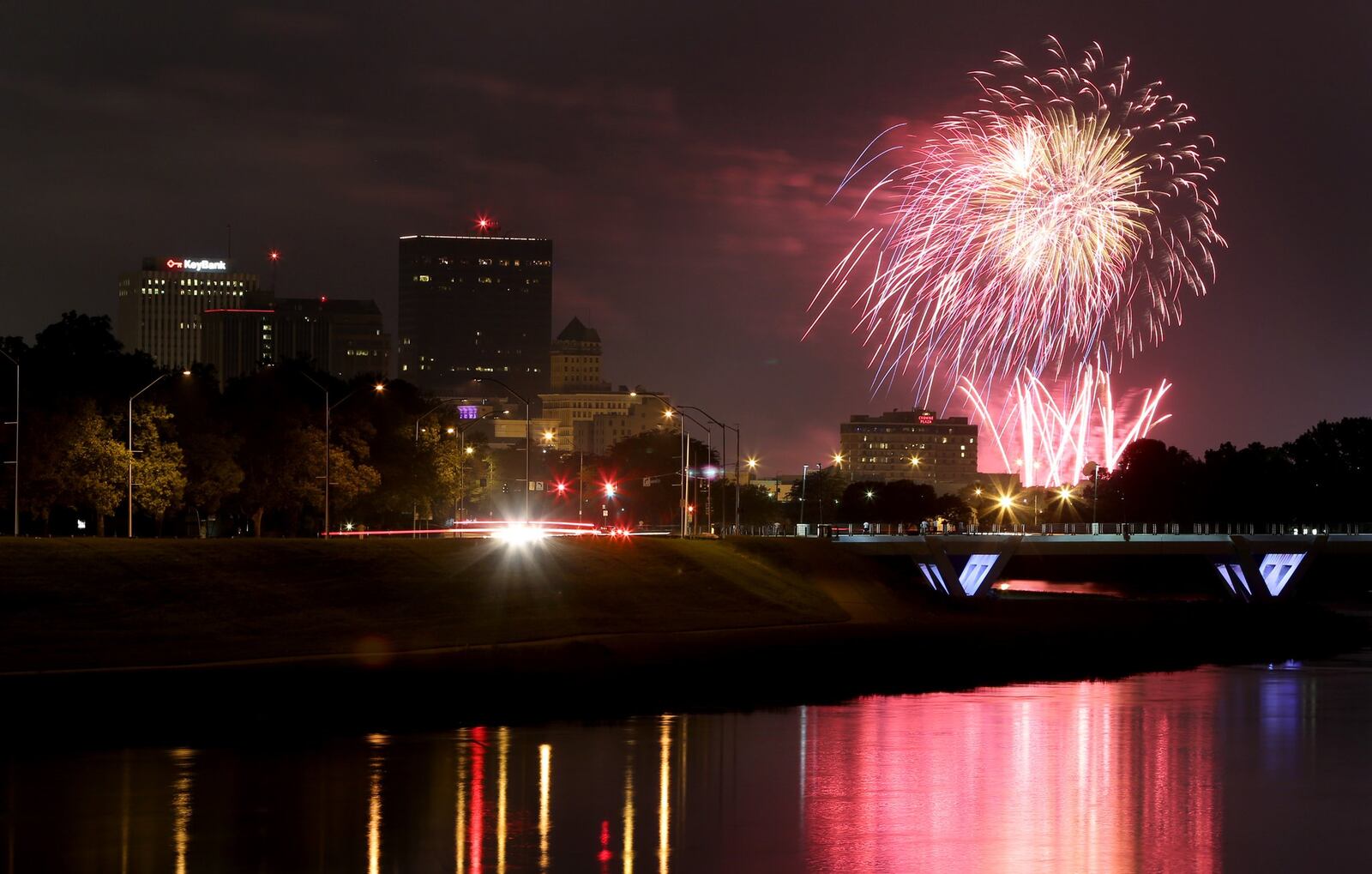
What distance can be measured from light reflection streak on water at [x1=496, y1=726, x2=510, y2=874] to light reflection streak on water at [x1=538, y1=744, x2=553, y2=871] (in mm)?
688

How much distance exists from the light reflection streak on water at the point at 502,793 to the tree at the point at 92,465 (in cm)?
4970

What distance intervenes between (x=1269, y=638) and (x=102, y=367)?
6663 centimetres

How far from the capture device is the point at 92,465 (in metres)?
92.4

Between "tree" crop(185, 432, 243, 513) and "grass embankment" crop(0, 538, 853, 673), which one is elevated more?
"tree" crop(185, 432, 243, 513)

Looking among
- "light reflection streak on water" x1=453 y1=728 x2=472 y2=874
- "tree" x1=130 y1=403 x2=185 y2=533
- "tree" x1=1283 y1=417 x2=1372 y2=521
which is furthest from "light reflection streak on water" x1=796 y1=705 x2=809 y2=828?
"tree" x1=1283 y1=417 x2=1372 y2=521

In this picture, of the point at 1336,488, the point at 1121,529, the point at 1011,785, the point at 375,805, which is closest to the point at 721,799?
the point at 1011,785

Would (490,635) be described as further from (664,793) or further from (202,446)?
(202,446)

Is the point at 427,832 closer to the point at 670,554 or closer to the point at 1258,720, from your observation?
the point at 1258,720

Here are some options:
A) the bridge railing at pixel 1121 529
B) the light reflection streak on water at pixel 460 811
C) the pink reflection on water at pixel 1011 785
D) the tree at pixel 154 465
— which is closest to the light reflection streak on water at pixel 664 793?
the pink reflection on water at pixel 1011 785

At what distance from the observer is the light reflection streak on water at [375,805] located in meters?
31.4

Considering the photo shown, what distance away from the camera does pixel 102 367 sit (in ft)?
320

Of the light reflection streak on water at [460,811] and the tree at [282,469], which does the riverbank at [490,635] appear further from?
the tree at [282,469]

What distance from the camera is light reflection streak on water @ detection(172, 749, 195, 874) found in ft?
104

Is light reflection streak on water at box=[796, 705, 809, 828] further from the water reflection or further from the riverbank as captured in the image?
the riverbank
